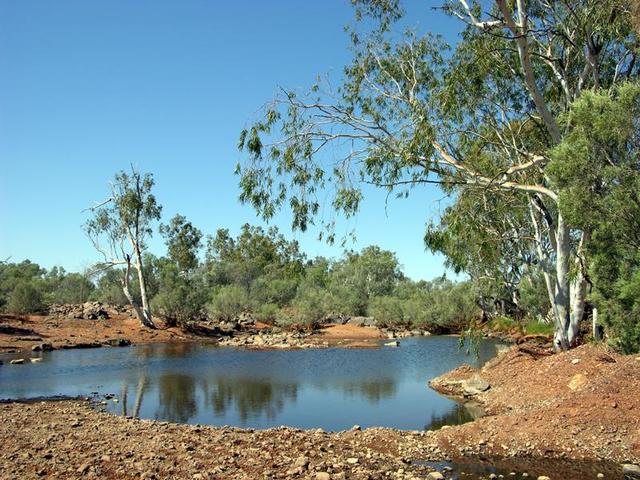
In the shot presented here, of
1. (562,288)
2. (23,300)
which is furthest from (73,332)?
(562,288)

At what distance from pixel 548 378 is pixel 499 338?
2024 cm

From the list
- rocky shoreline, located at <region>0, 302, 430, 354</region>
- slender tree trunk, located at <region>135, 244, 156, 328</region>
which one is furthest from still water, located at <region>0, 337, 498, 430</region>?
slender tree trunk, located at <region>135, 244, 156, 328</region>

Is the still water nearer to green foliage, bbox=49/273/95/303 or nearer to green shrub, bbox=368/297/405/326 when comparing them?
green shrub, bbox=368/297/405/326

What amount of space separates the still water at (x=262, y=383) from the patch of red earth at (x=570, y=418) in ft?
6.16

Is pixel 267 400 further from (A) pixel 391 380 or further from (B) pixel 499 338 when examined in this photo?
(B) pixel 499 338

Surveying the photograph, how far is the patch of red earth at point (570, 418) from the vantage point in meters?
9.55

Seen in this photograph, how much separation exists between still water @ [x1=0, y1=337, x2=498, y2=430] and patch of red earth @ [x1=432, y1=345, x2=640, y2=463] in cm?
Answer: 188

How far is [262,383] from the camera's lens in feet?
63.7

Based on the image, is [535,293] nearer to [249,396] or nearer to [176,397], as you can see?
[249,396]

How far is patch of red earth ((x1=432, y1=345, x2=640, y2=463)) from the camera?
9.55 m

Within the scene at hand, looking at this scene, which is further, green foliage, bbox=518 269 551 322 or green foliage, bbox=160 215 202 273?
green foliage, bbox=160 215 202 273

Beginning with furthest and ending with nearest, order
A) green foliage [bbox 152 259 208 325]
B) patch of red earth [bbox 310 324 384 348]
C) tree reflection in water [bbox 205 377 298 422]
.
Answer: green foliage [bbox 152 259 208 325]
patch of red earth [bbox 310 324 384 348]
tree reflection in water [bbox 205 377 298 422]

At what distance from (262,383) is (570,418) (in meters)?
Answer: 11.2

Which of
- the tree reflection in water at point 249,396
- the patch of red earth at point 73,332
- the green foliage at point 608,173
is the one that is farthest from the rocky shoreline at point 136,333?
the green foliage at point 608,173
